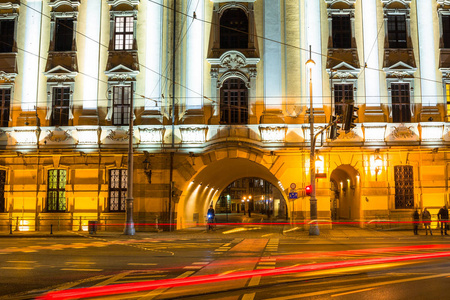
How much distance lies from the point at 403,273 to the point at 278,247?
8049 millimetres

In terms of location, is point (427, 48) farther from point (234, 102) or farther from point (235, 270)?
point (235, 270)

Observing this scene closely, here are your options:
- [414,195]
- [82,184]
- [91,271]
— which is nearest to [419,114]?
[414,195]

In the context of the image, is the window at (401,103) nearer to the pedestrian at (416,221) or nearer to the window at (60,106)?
the pedestrian at (416,221)

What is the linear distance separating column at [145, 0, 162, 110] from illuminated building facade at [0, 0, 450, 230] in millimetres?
94

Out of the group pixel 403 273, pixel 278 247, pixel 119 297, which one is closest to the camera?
pixel 119 297

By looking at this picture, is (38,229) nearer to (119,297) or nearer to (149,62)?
→ (149,62)

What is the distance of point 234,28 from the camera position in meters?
33.6

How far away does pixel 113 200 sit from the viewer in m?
32.7

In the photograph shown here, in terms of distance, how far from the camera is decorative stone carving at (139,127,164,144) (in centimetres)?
3225

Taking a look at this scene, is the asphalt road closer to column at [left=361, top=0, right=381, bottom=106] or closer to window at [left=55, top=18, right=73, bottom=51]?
column at [left=361, top=0, right=381, bottom=106]

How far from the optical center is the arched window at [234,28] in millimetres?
33375

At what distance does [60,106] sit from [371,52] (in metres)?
20.9

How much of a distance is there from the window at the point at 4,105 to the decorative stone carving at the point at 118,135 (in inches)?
289

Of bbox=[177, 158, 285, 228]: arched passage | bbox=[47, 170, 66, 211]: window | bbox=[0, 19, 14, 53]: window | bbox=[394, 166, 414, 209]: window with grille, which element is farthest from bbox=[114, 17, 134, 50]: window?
bbox=[394, 166, 414, 209]: window with grille
